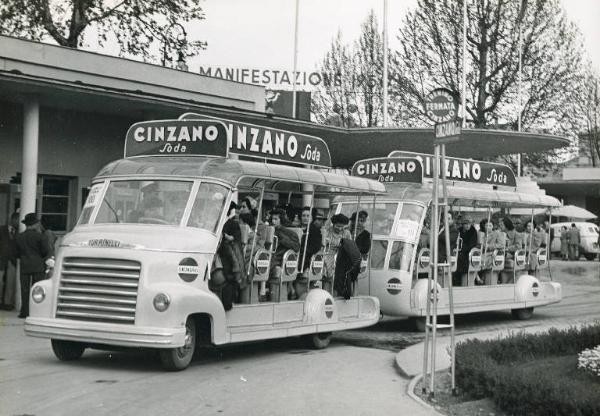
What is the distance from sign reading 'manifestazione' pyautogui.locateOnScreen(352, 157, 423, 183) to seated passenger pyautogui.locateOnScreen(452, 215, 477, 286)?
6.04 feet

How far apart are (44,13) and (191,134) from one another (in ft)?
67.0

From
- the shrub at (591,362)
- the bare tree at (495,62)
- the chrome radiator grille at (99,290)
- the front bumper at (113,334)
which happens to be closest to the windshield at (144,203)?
the chrome radiator grille at (99,290)

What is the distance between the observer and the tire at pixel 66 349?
33.7 ft

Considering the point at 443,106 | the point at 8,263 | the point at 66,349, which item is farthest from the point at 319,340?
the point at 8,263

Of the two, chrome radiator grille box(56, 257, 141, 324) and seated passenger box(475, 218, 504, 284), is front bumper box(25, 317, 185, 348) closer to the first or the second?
chrome radiator grille box(56, 257, 141, 324)

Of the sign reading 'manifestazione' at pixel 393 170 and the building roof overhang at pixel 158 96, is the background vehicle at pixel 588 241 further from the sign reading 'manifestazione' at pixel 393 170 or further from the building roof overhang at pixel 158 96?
the sign reading 'manifestazione' at pixel 393 170

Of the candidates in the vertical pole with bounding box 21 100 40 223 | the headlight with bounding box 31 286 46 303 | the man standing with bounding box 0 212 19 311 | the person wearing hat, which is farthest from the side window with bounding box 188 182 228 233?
the vertical pole with bounding box 21 100 40 223

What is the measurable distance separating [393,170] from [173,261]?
686cm

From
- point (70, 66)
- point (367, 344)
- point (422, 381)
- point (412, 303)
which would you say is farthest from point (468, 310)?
point (70, 66)

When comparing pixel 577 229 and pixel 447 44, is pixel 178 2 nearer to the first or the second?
pixel 447 44

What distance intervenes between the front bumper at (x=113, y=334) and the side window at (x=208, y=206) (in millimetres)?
1515

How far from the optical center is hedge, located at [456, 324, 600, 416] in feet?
23.8

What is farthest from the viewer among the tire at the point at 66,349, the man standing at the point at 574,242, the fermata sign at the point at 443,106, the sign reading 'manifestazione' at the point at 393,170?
the man standing at the point at 574,242

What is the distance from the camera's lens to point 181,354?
9859mm
